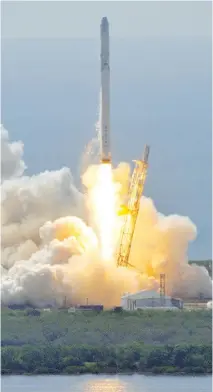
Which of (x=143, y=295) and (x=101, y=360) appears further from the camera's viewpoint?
(x=143, y=295)

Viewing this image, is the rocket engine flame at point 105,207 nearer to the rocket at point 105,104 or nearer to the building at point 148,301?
the rocket at point 105,104

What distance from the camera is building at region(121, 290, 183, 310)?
104188mm

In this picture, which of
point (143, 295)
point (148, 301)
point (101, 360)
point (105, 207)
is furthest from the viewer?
point (148, 301)

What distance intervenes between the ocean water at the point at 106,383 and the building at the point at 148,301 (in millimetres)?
6114

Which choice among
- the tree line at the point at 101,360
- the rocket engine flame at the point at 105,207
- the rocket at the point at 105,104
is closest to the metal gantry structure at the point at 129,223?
the rocket engine flame at the point at 105,207

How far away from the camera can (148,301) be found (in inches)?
4136

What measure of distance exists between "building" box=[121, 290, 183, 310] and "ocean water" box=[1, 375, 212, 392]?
6114 millimetres

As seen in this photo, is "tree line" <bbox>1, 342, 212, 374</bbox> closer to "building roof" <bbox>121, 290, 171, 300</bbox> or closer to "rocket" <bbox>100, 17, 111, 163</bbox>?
"building roof" <bbox>121, 290, 171, 300</bbox>

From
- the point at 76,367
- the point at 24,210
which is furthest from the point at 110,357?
the point at 24,210

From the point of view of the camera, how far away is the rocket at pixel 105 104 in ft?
335

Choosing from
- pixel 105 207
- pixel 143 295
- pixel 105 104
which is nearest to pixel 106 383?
pixel 105 207

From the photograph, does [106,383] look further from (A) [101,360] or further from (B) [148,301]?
(B) [148,301]

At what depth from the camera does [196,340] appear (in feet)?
337

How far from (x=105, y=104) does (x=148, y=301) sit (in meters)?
6.05
